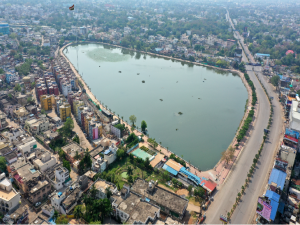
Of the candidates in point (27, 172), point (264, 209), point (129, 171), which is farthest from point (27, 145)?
point (264, 209)

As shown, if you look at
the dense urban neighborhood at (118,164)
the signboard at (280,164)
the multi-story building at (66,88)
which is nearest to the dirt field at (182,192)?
the dense urban neighborhood at (118,164)

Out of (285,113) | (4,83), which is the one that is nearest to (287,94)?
(285,113)

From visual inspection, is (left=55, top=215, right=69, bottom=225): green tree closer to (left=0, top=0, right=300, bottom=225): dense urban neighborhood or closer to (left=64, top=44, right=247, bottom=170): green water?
(left=0, top=0, right=300, bottom=225): dense urban neighborhood

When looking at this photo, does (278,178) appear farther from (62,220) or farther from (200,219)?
(62,220)

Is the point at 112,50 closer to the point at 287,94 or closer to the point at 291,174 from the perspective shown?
the point at 287,94

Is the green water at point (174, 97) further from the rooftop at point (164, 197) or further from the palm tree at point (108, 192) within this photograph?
the palm tree at point (108, 192)

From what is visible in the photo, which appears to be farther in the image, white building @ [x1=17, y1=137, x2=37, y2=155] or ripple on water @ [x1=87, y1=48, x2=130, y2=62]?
ripple on water @ [x1=87, y1=48, x2=130, y2=62]

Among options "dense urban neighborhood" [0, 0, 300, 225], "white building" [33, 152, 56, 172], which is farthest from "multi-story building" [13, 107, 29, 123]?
"white building" [33, 152, 56, 172]
